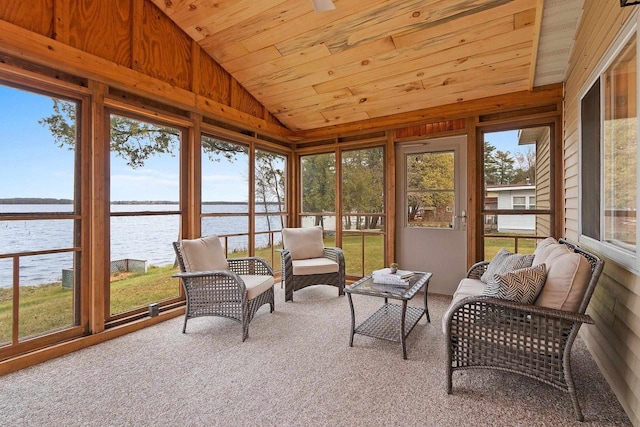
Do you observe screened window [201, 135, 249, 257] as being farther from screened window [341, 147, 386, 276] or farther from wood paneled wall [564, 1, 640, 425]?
wood paneled wall [564, 1, 640, 425]

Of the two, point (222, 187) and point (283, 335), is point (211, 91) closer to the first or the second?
point (222, 187)

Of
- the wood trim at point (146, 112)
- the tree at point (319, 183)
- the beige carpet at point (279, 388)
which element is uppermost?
the wood trim at point (146, 112)

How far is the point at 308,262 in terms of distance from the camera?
4.20 meters

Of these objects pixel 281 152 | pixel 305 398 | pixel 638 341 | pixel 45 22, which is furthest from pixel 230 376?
pixel 281 152

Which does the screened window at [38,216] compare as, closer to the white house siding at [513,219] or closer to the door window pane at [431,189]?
the door window pane at [431,189]

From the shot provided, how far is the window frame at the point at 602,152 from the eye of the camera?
1763 millimetres

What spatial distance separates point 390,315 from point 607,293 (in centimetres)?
169

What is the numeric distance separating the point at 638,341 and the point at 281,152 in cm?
464

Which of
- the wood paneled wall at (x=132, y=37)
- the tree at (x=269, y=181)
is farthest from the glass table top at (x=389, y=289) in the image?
the wood paneled wall at (x=132, y=37)

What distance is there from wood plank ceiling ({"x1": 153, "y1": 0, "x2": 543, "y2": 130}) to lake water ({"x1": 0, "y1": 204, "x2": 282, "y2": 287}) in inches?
76.6

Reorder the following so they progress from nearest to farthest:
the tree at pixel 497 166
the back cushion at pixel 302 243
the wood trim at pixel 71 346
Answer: the wood trim at pixel 71 346, the tree at pixel 497 166, the back cushion at pixel 302 243

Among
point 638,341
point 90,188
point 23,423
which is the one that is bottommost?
point 23,423

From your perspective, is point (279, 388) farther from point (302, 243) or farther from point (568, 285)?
point (302, 243)

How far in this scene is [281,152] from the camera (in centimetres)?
529
